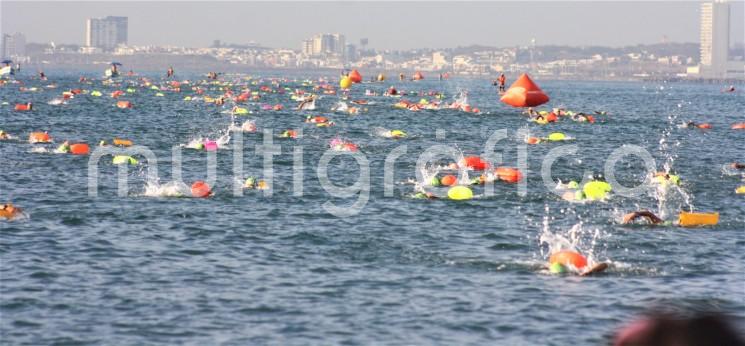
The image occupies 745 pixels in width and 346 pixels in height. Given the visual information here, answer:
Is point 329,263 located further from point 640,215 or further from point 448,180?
point 448,180

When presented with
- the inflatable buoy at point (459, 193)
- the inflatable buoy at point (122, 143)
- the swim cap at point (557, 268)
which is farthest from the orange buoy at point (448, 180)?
the inflatable buoy at point (122, 143)

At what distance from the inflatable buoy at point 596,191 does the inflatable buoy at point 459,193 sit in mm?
3323

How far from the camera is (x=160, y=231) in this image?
21.7m

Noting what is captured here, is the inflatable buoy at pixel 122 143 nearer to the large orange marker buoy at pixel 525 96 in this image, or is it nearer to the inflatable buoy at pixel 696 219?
the large orange marker buoy at pixel 525 96

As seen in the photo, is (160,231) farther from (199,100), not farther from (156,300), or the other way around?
(199,100)

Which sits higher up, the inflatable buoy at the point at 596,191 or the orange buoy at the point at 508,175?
the orange buoy at the point at 508,175

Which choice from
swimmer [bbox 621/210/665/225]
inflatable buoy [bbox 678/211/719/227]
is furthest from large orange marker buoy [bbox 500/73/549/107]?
inflatable buoy [bbox 678/211/719/227]

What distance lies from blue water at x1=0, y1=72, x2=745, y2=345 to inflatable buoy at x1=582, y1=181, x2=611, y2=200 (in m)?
0.65

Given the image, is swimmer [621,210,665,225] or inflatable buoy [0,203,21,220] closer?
inflatable buoy [0,203,21,220]

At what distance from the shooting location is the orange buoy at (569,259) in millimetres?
18234

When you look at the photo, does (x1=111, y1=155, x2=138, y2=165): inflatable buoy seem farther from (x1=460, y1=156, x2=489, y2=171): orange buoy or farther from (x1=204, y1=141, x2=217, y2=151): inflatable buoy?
(x1=460, y1=156, x2=489, y2=171): orange buoy

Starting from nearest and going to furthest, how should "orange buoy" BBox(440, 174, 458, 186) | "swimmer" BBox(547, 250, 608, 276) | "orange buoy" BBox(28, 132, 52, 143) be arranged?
"swimmer" BBox(547, 250, 608, 276)
"orange buoy" BBox(440, 174, 458, 186)
"orange buoy" BBox(28, 132, 52, 143)

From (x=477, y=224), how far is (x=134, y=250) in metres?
7.90

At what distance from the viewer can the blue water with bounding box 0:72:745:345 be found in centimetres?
1416
